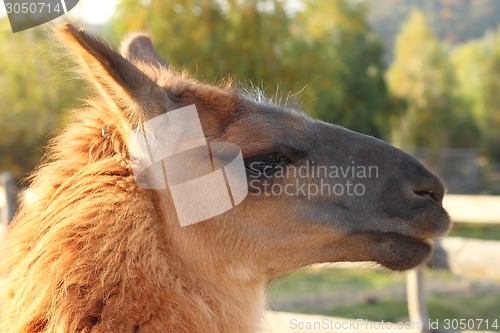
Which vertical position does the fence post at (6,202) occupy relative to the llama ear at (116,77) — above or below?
below

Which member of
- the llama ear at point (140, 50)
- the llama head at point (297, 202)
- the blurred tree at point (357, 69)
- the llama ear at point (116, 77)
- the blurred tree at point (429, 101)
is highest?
the llama ear at point (116, 77)

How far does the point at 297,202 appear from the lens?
6.65 ft

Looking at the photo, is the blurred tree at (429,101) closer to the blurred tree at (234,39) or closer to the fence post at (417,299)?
the blurred tree at (234,39)

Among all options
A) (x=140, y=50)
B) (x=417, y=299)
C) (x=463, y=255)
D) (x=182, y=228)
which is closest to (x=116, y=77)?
(x=182, y=228)

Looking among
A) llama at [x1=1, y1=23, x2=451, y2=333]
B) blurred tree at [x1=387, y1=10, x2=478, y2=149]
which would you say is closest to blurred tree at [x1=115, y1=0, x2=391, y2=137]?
llama at [x1=1, y1=23, x2=451, y2=333]

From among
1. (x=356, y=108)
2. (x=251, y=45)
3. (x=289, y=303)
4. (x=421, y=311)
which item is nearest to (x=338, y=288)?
(x=289, y=303)

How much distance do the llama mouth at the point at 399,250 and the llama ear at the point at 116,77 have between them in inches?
47.1

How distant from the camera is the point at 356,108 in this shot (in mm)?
22703

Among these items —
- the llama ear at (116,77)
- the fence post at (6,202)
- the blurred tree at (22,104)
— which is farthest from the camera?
the blurred tree at (22,104)

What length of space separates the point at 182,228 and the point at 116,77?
29.2 inches

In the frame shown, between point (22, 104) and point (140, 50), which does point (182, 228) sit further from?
point (22, 104)

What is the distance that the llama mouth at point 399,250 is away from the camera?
2010mm

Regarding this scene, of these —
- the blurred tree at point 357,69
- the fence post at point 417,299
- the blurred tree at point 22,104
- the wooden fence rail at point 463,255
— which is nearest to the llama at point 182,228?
the wooden fence rail at point 463,255

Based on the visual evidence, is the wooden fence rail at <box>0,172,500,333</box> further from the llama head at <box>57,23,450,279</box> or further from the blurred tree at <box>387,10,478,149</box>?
the blurred tree at <box>387,10,478,149</box>
